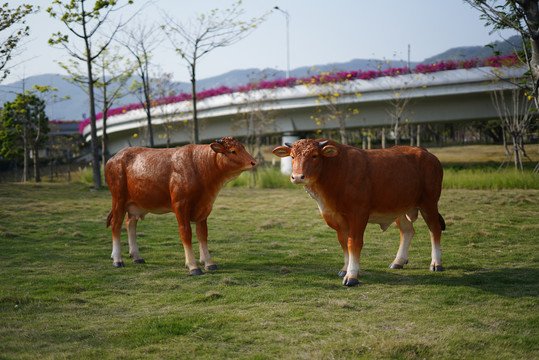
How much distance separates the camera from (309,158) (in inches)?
247

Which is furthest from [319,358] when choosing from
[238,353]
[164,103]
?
[164,103]

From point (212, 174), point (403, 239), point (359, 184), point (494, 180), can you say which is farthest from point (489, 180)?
point (212, 174)

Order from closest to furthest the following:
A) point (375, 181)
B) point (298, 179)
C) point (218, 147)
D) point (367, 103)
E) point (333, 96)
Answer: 1. point (298, 179)
2. point (375, 181)
3. point (218, 147)
4. point (333, 96)
5. point (367, 103)

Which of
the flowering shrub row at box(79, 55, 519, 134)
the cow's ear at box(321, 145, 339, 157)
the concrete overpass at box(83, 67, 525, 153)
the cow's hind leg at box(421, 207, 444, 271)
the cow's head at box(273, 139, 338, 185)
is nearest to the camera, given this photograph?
the cow's head at box(273, 139, 338, 185)

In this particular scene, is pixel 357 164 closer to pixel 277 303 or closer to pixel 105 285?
pixel 277 303

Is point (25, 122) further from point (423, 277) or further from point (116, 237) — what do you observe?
point (423, 277)

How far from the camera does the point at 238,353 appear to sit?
13.8 feet

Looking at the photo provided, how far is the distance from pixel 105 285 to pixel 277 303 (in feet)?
7.91

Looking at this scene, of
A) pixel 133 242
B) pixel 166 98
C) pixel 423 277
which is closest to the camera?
pixel 423 277

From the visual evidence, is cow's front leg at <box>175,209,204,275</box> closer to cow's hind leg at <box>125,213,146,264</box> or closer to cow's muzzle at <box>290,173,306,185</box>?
cow's hind leg at <box>125,213,146,264</box>

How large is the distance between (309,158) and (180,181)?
6.97 feet

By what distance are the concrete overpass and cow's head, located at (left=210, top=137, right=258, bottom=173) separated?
578 inches

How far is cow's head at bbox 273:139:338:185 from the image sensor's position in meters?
6.18

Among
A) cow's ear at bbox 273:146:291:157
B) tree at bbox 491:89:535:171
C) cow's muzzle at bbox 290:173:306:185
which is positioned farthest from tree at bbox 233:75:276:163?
cow's muzzle at bbox 290:173:306:185
